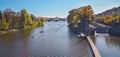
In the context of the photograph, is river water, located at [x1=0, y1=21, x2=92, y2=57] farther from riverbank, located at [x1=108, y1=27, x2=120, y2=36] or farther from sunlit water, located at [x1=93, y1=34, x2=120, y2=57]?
riverbank, located at [x1=108, y1=27, x2=120, y2=36]

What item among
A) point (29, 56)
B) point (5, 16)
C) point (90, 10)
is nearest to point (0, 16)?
point (5, 16)

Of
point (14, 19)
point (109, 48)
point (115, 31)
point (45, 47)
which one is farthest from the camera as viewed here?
point (14, 19)

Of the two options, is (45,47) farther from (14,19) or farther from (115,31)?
(14,19)

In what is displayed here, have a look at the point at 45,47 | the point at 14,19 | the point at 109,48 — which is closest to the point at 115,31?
the point at 109,48

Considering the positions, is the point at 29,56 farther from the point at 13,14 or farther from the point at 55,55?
the point at 13,14

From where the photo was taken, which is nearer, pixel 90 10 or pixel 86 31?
pixel 86 31

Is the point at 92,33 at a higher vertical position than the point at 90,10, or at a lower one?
lower

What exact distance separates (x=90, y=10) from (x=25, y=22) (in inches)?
1341

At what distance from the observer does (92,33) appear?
203 ft

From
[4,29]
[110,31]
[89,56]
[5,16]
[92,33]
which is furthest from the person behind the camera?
[5,16]

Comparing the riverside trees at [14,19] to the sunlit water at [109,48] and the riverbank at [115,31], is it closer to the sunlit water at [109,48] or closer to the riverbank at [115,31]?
the riverbank at [115,31]

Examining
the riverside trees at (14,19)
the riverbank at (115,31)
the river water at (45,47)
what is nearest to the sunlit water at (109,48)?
the river water at (45,47)

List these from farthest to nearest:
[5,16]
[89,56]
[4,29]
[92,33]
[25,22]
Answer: [25,22], [5,16], [4,29], [92,33], [89,56]

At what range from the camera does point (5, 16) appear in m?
86.3
